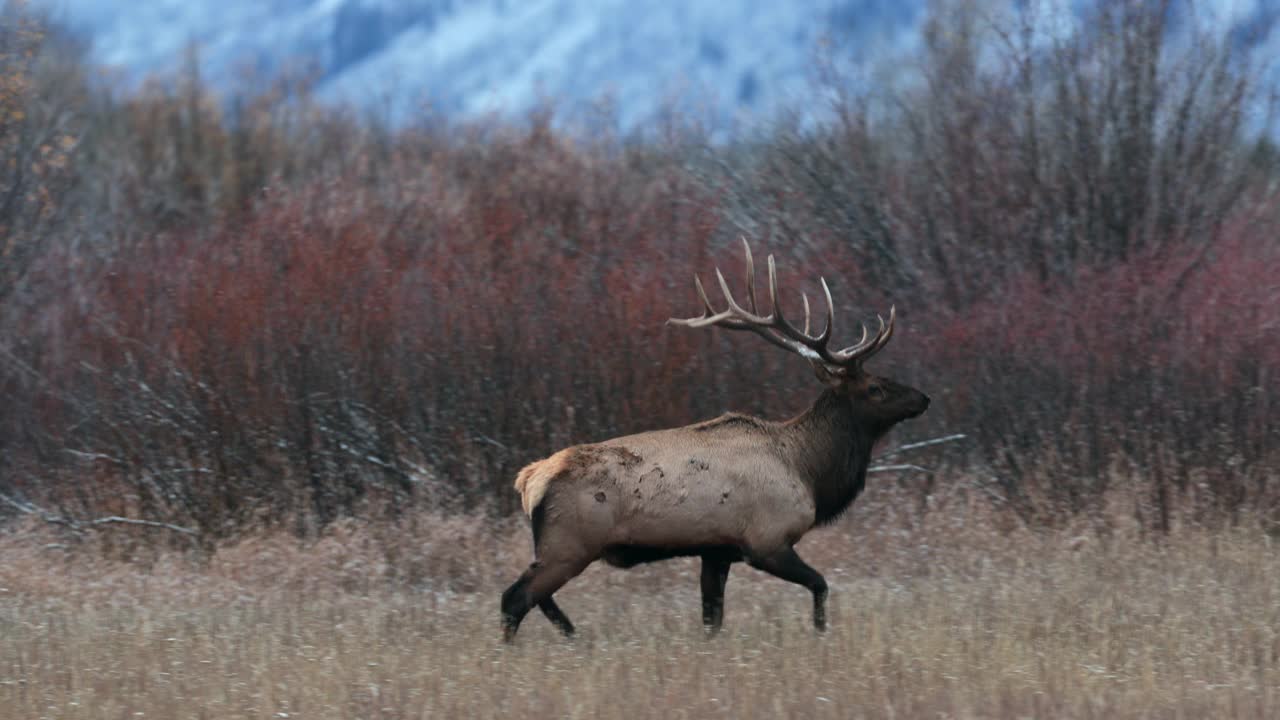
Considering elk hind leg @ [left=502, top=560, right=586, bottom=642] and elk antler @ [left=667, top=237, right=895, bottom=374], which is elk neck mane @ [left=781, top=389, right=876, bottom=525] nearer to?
elk antler @ [left=667, top=237, right=895, bottom=374]

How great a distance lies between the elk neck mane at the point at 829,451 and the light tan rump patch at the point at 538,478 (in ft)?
4.27

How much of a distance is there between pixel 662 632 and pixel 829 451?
1.37 meters

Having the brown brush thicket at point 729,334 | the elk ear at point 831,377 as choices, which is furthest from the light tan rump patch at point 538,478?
the brown brush thicket at point 729,334

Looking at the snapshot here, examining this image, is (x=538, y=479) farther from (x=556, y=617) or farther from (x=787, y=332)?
(x=787, y=332)

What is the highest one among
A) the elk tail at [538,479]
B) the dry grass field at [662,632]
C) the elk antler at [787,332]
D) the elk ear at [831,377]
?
the elk antler at [787,332]

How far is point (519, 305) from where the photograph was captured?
14.0m

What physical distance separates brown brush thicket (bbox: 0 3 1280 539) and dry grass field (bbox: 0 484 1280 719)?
133 cm

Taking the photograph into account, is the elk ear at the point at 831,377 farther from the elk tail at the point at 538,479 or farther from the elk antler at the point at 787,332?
the elk tail at the point at 538,479

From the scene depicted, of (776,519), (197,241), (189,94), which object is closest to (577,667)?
(776,519)

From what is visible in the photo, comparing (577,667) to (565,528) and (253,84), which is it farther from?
(253,84)

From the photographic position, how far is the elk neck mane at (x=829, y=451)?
877cm

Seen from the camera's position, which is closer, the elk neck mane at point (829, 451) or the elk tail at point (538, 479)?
the elk tail at point (538, 479)

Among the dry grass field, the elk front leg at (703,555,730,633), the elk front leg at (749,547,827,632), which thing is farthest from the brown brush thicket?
the elk front leg at (749,547,827,632)

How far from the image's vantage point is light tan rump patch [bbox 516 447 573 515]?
808 cm
